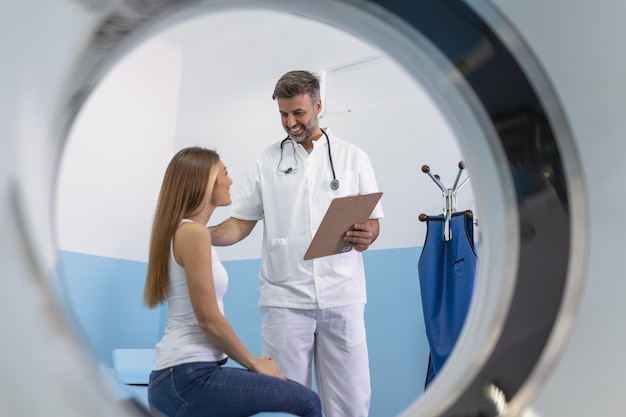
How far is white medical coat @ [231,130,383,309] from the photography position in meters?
1.63

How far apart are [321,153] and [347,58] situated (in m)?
1.04

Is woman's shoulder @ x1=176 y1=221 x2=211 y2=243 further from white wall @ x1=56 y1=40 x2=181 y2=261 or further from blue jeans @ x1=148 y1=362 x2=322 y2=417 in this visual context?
white wall @ x1=56 y1=40 x2=181 y2=261

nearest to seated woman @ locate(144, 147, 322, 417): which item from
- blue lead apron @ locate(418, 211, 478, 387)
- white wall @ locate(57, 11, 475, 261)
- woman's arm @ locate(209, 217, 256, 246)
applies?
woman's arm @ locate(209, 217, 256, 246)

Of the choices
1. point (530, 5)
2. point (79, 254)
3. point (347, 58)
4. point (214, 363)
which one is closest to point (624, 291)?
point (530, 5)

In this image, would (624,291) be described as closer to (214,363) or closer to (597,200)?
(597,200)

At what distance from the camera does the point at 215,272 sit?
51.6 inches

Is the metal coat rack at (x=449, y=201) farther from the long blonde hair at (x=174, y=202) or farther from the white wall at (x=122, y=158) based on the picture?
the white wall at (x=122, y=158)

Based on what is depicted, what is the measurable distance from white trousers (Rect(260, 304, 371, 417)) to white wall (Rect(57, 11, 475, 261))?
2.49ft

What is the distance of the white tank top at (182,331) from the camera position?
3.89 feet

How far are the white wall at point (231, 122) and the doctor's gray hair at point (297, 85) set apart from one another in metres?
0.74

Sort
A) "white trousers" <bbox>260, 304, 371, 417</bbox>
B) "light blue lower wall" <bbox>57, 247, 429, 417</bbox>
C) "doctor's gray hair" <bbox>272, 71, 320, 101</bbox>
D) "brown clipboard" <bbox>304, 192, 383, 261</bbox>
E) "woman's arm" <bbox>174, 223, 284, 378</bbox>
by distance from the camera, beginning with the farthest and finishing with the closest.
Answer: "light blue lower wall" <bbox>57, 247, 429, 417</bbox>
"doctor's gray hair" <bbox>272, 71, 320, 101</bbox>
"white trousers" <bbox>260, 304, 371, 417</bbox>
"brown clipboard" <bbox>304, 192, 383, 261</bbox>
"woman's arm" <bbox>174, 223, 284, 378</bbox>

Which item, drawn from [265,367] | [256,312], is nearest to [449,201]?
[265,367]

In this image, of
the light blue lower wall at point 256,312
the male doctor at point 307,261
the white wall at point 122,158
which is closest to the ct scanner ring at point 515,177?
the male doctor at point 307,261

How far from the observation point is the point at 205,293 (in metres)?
1.23
